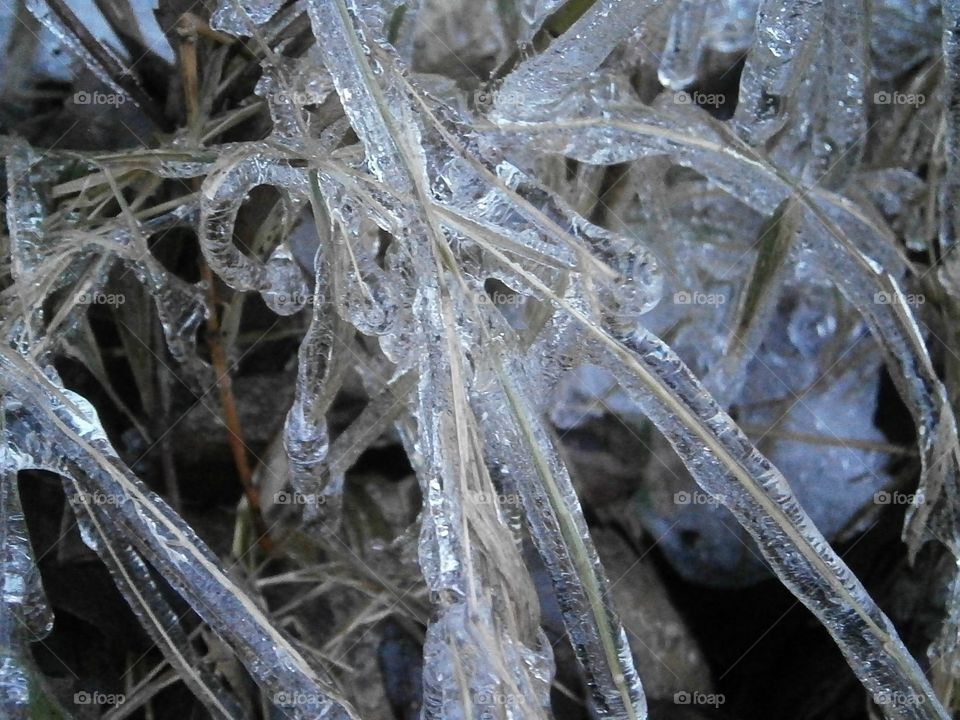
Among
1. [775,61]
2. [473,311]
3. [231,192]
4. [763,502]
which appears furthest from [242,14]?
[763,502]

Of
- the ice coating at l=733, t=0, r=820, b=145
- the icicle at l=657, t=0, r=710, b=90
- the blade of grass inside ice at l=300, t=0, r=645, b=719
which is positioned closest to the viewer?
the blade of grass inside ice at l=300, t=0, r=645, b=719

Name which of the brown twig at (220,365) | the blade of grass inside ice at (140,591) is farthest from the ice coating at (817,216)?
the blade of grass inside ice at (140,591)

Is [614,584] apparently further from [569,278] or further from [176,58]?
[176,58]

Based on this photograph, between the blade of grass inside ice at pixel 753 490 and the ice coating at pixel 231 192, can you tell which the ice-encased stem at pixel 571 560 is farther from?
the ice coating at pixel 231 192

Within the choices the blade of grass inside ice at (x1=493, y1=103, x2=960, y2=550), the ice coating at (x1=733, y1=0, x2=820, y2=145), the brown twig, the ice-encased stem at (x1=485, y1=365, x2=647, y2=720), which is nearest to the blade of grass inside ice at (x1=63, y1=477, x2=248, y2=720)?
the brown twig

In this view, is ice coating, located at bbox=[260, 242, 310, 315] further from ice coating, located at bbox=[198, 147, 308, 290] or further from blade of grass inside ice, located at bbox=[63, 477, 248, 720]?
blade of grass inside ice, located at bbox=[63, 477, 248, 720]

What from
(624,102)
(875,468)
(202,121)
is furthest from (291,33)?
(875,468)

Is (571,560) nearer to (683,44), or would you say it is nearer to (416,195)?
(416,195)
